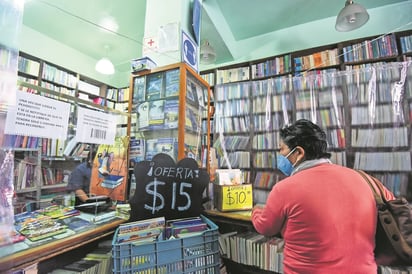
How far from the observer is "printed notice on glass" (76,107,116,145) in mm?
1013

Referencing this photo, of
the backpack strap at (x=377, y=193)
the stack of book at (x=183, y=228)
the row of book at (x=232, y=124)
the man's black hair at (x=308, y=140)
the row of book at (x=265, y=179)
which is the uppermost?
the row of book at (x=232, y=124)

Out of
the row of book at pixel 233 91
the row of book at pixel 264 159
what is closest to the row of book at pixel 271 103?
the row of book at pixel 233 91

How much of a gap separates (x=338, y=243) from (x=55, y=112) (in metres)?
1.30

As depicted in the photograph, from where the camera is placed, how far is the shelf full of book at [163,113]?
1329mm

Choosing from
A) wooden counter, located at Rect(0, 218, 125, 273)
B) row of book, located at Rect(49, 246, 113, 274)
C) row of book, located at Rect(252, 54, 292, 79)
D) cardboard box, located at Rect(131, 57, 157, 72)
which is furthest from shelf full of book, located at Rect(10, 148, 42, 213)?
Result: row of book, located at Rect(252, 54, 292, 79)

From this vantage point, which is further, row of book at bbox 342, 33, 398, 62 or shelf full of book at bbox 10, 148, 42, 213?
row of book at bbox 342, 33, 398, 62

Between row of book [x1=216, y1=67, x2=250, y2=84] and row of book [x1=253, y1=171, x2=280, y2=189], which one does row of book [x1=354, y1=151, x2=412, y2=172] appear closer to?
row of book [x1=253, y1=171, x2=280, y2=189]

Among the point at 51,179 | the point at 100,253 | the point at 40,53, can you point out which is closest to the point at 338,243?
the point at 100,253

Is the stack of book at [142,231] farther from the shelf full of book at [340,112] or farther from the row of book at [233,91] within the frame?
the row of book at [233,91]

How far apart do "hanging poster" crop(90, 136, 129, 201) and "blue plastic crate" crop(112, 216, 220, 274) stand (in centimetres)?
47

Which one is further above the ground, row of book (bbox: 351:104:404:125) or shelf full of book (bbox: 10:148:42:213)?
row of book (bbox: 351:104:404:125)

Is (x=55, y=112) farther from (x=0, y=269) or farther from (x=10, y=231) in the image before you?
(x=0, y=269)

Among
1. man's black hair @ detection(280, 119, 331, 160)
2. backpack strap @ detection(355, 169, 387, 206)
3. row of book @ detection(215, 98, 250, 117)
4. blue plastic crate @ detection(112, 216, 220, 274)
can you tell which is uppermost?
row of book @ detection(215, 98, 250, 117)

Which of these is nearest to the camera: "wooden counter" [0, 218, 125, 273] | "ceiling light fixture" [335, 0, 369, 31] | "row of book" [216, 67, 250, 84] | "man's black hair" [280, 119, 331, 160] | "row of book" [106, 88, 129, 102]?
"wooden counter" [0, 218, 125, 273]
